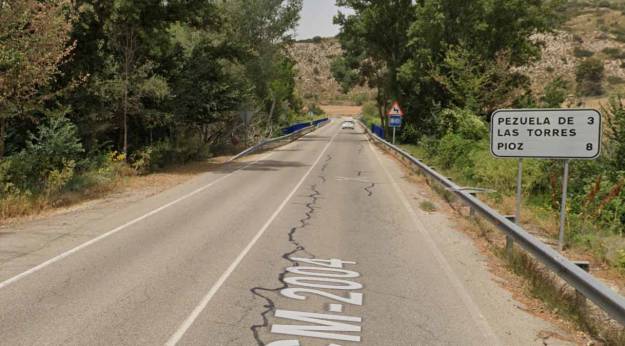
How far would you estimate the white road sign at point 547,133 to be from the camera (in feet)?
26.7

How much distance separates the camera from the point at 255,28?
4097cm

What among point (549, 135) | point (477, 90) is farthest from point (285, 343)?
point (477, 90)

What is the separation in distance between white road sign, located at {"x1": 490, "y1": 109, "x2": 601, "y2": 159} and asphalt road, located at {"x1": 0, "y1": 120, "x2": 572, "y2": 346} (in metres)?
1.96

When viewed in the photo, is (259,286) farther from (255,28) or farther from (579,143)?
(255,28)

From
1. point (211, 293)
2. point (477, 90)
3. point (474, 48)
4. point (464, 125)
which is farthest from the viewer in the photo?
point (474, 48)

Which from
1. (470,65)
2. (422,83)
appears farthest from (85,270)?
(422,83)

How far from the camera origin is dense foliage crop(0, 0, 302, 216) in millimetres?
13961

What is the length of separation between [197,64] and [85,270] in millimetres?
19511

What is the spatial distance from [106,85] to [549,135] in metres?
16.5

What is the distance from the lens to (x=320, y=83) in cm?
17338

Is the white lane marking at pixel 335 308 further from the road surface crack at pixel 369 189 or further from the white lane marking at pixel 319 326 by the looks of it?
the road surface crack at pixel 369 189

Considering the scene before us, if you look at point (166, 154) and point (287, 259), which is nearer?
point (287, 259)

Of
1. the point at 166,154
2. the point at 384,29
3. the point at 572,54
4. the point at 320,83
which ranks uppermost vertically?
the point at 572,54

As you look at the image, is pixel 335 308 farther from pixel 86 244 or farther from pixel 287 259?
pixel 86 244
